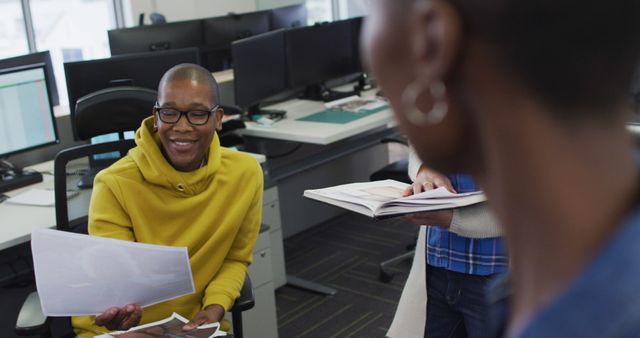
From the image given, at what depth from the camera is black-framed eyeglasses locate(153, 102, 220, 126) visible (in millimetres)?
2068

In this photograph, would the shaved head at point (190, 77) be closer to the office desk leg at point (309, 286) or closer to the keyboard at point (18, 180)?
the keyboard at point (18, 180)

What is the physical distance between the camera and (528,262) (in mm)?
521

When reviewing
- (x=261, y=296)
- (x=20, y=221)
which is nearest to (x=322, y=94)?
(x=261, y=296)

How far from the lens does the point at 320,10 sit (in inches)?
332

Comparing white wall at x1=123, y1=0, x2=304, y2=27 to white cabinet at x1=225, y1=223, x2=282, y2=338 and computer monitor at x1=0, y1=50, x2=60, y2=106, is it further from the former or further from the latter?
white cabinet at x1=225, y1=223, x2=282, y2=338

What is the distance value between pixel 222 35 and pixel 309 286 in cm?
155

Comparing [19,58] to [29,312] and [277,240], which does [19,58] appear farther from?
[29,312]

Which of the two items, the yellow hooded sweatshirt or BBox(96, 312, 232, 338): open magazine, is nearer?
BBox(96, 312, 232, 338): open magazine

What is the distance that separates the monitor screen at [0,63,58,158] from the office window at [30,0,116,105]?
2.72 m

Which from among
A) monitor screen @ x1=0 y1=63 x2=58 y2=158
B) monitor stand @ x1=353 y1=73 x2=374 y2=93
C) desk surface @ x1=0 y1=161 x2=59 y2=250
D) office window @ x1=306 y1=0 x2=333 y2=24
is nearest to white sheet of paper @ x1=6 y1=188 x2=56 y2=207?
desk surface @ x1=0 y1=161 x2=59 y2=250

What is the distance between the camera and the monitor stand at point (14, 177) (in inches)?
114

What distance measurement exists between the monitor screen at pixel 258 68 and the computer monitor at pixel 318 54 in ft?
0.26

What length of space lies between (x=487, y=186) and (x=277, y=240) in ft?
9.64

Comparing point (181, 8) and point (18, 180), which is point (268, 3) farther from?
point (18, 180)
